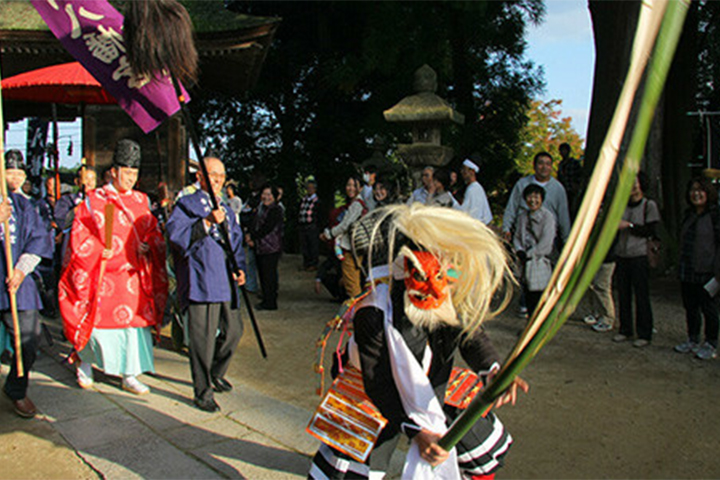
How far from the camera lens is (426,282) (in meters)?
2.21

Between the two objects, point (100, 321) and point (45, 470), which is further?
point (100, 321)

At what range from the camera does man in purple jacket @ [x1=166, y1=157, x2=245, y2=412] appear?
4.05 m

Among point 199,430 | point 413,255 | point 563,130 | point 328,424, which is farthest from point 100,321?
point 563,130

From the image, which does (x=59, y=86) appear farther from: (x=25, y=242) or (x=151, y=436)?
(x=151, y=436)

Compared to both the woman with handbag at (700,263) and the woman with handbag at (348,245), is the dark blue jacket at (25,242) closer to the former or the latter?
the woman with handbag at (348,245)

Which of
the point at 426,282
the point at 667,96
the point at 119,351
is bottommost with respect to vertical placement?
the point at 119,351

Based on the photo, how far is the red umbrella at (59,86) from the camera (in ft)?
21.6

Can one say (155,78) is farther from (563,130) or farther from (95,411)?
(563,130)

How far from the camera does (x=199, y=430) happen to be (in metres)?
3.64

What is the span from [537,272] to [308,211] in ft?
19.2

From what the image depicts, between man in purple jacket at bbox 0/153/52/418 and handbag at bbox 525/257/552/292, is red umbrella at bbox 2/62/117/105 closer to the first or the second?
man in purple jacket at bbox 0/153/52/418

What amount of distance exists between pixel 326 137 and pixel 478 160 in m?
9.68

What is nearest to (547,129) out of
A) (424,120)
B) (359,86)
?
(359,86)

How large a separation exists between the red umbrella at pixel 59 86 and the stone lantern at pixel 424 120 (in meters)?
3.65
